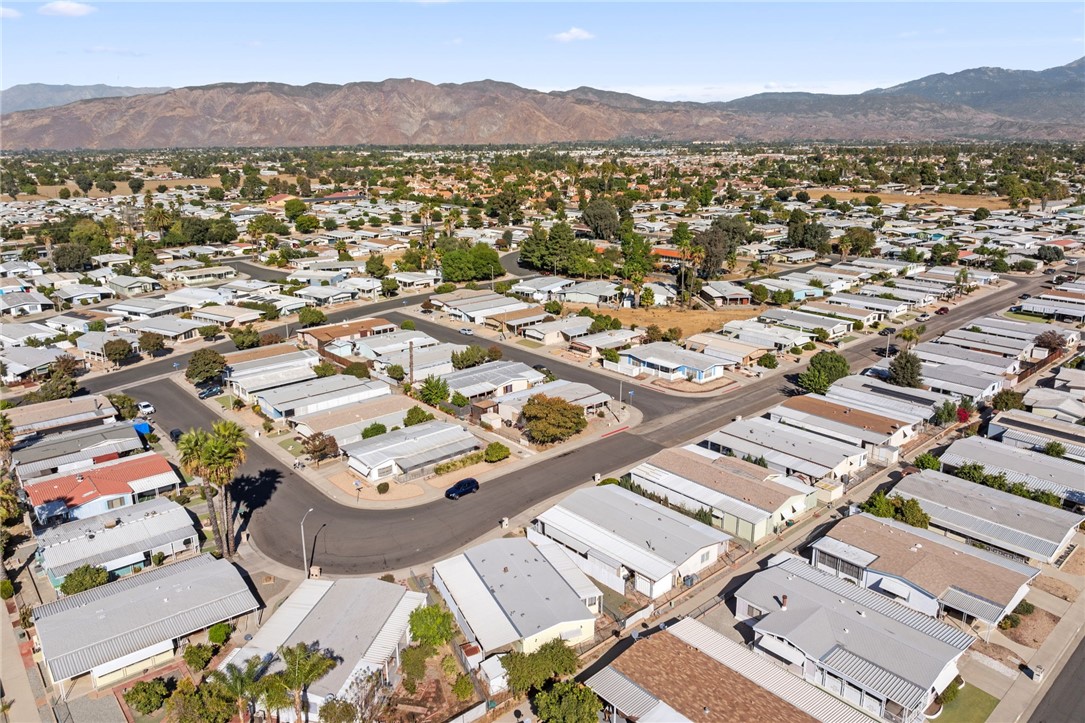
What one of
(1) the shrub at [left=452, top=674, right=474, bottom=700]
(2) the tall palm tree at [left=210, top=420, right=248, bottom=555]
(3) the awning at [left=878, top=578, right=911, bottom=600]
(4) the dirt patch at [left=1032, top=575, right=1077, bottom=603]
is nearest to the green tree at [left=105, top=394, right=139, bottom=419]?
(2) the tall palm tree at [left=210, top=420, right=248, bottom=555]

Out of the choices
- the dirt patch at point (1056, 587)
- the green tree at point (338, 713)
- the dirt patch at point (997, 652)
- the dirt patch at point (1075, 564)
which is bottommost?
the dirt patch at point (1075, 564)

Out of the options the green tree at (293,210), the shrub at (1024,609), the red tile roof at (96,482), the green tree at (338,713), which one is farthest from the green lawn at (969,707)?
the green tree at (293,210)

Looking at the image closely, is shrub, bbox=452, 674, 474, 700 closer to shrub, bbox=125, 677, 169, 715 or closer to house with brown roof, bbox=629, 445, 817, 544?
shrub, bbox=125, 677, 169, 715

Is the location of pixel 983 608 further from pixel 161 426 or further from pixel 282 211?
pixel 282 211

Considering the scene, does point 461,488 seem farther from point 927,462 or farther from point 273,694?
point 927,462

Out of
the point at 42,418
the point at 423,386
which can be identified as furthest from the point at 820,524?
the point at 42,418

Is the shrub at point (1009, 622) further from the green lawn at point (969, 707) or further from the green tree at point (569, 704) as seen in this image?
the green tree at point (569, 704)

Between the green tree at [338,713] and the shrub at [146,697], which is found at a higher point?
the green tree at [338,713]
